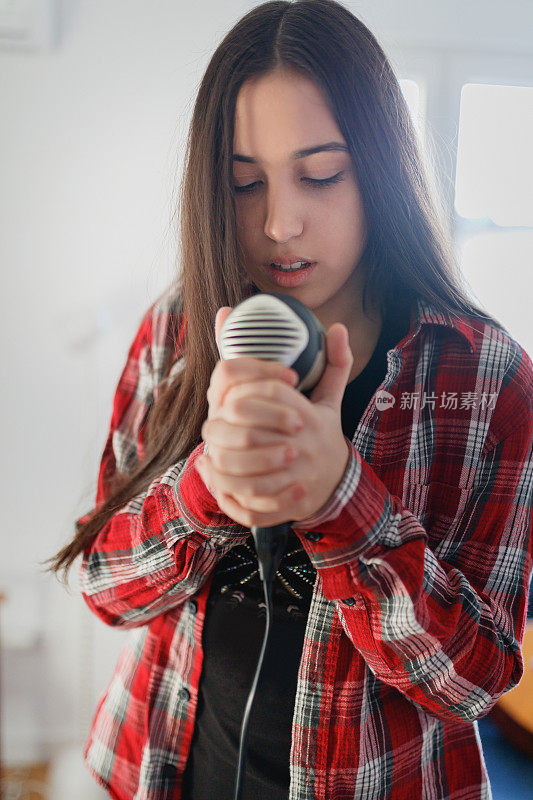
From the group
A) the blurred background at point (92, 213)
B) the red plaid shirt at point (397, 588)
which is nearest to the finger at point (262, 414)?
the red plaid shirt at point (397, 588)

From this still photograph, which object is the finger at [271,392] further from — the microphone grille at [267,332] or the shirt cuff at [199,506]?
the shirt cuff at [199,506]

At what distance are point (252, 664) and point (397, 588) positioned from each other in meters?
0.26

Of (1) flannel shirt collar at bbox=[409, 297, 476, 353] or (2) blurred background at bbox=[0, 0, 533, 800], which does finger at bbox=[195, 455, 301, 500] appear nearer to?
(1) flannel shirt collar at bbox=[409, 297, 476, 353]

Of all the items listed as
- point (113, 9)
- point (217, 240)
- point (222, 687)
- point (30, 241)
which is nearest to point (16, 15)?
point (113, 9)

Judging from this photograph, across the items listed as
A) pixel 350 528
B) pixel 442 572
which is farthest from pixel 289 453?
pixel 442 572

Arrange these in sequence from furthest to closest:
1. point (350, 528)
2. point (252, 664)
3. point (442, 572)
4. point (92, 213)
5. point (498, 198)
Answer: point (498, 198) < point (92, 213) < point (252, 664) < point (442, 572) < point (350, 528)

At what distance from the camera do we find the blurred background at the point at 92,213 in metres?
1.91

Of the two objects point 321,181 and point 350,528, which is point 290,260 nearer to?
point 321,181

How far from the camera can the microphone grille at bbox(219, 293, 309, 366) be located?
1.39ft

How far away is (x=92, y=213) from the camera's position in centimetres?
197

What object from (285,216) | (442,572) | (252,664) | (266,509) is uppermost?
(285,216)

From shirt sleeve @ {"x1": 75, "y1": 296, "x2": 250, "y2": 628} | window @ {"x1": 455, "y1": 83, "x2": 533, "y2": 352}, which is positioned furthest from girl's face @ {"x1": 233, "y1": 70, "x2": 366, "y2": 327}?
window @ {"x1": 455, "y1": 83, "x2": 533, "y2": 352}

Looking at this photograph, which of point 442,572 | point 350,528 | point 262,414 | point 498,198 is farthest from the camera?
point 498,198

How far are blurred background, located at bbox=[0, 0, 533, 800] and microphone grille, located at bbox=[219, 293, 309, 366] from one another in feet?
4.82
